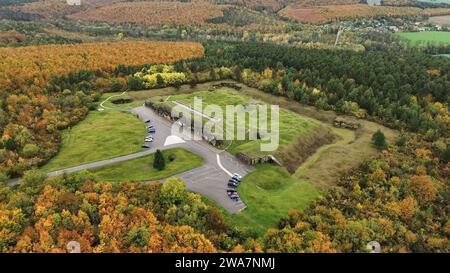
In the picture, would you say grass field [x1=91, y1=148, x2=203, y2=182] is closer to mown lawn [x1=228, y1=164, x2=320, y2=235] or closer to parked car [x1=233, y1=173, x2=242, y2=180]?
parked car [x1=233, y1=173, x2=242, y2=180]

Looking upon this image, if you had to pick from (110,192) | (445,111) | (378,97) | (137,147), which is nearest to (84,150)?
(137,147)

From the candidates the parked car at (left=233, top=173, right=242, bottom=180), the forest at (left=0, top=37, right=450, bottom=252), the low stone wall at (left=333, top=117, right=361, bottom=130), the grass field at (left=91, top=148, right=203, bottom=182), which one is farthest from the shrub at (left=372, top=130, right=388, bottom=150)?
the grass field at (left=91, top=148, right=203, bottom=182)

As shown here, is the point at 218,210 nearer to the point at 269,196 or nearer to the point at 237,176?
the point at 269,196

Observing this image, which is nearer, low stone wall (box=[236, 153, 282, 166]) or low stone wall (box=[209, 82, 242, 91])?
low stone wall (box=[236, 153, 282, 166])

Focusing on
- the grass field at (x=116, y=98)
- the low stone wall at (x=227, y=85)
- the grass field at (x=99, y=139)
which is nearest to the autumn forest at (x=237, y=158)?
the grass field at (x=99, y=139)

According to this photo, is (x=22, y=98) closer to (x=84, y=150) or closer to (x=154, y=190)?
(x=84, y=150)

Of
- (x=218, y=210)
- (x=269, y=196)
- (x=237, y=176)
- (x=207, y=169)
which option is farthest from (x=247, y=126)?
(x=218, y=210)

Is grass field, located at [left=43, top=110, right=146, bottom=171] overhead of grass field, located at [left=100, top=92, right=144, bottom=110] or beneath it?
beneath
